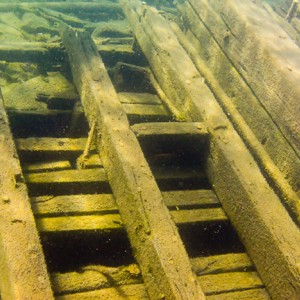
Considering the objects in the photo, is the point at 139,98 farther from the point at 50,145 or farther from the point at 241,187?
the point at 241,187

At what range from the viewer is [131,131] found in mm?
2580

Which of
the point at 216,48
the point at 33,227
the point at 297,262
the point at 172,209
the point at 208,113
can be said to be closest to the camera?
the point at 33,227

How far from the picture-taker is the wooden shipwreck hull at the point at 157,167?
76.5 inches

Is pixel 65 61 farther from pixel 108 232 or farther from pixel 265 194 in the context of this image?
pixel 265 194

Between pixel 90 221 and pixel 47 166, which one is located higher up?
pixel 47 166

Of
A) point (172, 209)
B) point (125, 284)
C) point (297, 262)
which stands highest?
point (172, 209)

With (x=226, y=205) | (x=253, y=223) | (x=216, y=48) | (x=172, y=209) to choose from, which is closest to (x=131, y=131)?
(x=172, y=209)

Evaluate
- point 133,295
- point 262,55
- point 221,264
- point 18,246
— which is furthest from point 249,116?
point 18,246

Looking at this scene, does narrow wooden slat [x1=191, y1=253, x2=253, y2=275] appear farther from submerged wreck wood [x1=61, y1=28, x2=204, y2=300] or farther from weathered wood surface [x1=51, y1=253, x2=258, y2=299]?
submerged wreck wood [x1=61, y1=28, x2=204, y2=300]

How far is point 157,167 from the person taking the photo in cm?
286

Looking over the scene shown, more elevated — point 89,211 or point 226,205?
point 89,211

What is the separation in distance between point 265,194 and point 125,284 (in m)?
1.08

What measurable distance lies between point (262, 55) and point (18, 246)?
259 cm

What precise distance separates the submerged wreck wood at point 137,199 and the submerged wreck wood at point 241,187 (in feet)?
1.98
